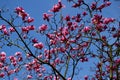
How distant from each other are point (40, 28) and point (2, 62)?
2.92m

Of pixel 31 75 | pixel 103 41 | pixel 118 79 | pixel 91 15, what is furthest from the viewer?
pixel 31 75

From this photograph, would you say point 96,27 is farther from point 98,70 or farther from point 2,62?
point 2,62

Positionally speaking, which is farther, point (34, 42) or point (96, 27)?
point (96, 27)

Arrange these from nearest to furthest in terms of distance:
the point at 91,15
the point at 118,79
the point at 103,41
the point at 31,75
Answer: the point at 118,79 < the point at 103,41 < the point at 91,15 < the point at 31,75

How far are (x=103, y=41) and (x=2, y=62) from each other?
4.66 metres

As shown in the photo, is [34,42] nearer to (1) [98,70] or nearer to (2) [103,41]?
(2) [103,41]

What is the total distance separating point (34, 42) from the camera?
10.6 meters

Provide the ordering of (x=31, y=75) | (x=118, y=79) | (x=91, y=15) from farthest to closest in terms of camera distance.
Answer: (x=31, y=75)
(x=91, y=15)
(x=118, y=79)

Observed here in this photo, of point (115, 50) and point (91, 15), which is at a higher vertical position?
point (91, 15)

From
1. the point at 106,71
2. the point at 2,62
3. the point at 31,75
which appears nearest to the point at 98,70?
the point at 106,71

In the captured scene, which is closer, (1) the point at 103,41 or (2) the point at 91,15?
(1) the point at 103,41

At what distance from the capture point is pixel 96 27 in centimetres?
1216

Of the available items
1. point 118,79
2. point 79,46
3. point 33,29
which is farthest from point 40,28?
point 118,79

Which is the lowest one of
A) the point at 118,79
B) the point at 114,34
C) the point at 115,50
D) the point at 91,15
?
the point at 118,79
